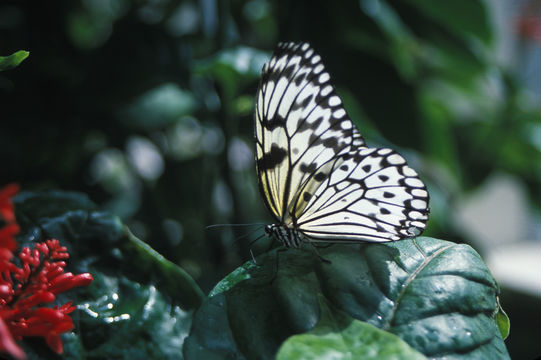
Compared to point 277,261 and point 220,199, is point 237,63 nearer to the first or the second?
point 277,261

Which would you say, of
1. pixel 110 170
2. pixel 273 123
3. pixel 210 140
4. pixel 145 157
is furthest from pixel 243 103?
pixel 110 170

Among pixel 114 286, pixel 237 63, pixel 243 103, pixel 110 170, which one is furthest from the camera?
pixel 110 170

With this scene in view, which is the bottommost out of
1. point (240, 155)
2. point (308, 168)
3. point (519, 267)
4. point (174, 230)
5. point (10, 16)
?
point (519, 267)

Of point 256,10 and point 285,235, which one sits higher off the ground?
point 256,10

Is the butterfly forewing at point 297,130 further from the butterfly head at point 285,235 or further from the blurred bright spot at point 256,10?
the blurred bright spot at point 256,10

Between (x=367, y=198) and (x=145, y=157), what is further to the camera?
(x=145, y=157)

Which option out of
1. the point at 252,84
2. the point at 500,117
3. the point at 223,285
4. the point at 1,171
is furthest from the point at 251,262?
the point at 500,117

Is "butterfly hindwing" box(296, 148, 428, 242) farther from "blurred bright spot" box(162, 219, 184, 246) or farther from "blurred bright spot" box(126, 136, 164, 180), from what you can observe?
"blurred bright spot" box(126, 136, 164, 180)

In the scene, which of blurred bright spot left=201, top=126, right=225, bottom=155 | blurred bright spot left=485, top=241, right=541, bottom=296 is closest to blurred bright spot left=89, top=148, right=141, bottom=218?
blurred bright spot left=201, top=126, right=225, bottom=155
